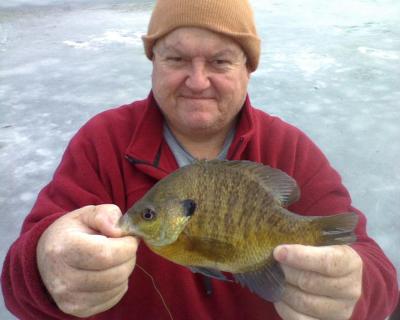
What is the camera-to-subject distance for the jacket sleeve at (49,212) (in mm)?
1138

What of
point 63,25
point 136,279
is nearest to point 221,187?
point 136,279

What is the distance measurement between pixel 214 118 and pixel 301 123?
6.57 feet

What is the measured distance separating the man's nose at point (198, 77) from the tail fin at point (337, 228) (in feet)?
2.00

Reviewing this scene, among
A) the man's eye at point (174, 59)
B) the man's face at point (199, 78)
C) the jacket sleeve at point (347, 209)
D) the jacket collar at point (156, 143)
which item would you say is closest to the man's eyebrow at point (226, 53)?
the man's face at point (199, 78)

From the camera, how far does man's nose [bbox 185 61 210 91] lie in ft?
4.62

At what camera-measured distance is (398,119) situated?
3.42 metres

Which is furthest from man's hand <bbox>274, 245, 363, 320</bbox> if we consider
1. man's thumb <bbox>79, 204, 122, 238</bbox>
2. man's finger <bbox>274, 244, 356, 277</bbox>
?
man's thumb <bbox>79, 204, 122, 238</bbox>

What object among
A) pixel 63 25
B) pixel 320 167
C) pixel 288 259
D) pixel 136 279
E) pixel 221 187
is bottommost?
pixel 63 25

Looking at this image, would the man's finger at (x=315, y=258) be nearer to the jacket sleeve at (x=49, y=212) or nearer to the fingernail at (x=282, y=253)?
the fingernail at (x=282, y=253)

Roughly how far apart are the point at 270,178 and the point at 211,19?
600 millimetres

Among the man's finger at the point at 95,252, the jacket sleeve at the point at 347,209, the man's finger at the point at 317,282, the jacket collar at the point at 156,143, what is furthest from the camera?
the jacket collar at the point at 156,143

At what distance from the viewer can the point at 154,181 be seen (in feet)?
4.97

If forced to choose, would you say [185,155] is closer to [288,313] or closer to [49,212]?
[49,212]

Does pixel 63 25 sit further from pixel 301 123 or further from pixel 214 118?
pixel 214 118
